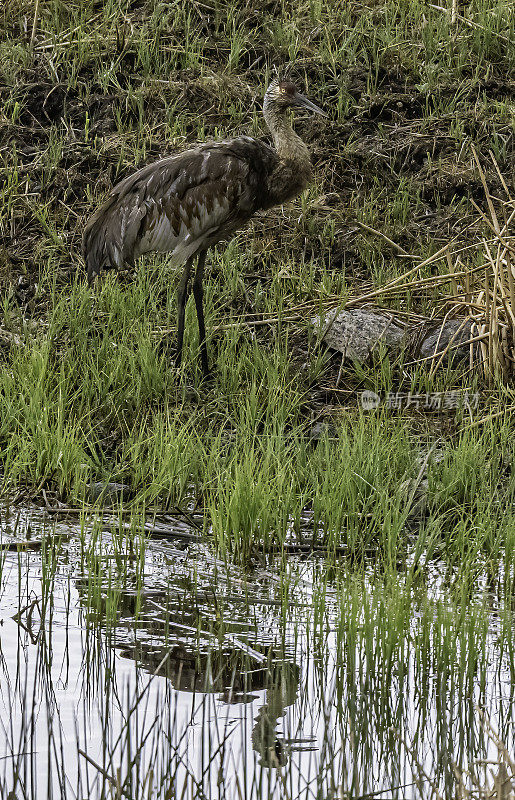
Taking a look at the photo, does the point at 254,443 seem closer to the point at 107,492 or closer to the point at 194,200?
the point at 107,492

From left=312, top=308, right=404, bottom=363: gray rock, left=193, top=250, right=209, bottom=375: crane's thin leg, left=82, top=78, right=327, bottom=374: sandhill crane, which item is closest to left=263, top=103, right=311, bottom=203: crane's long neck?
left=82, top=78, right=327, bottom=374: sandhill crane

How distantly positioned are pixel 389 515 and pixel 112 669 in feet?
4.20

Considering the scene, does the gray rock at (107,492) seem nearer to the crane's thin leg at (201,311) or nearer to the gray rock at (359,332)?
the crane's thin leg at (201,311)

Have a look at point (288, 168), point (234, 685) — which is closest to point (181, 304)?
point (288, 168)

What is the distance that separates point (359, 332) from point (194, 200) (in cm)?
122

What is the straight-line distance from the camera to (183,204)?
6457mm

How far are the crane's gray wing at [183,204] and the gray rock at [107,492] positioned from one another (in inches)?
85.3

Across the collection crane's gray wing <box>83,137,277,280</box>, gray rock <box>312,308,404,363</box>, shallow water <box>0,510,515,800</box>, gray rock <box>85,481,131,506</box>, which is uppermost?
crane's gray wing <box>83,137,277,280</box>

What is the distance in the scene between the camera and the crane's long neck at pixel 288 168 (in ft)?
21.5

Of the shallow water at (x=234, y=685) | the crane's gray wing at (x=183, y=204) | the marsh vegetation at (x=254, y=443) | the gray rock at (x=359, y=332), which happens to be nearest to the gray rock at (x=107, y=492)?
the marsh vegetation at (x=254, y=443)

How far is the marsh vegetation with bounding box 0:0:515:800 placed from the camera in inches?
109

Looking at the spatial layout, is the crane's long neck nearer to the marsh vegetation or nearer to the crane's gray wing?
the crane's gray wing

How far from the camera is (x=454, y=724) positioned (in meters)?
2.80

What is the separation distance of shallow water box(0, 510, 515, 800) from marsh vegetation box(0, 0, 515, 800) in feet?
0.04
